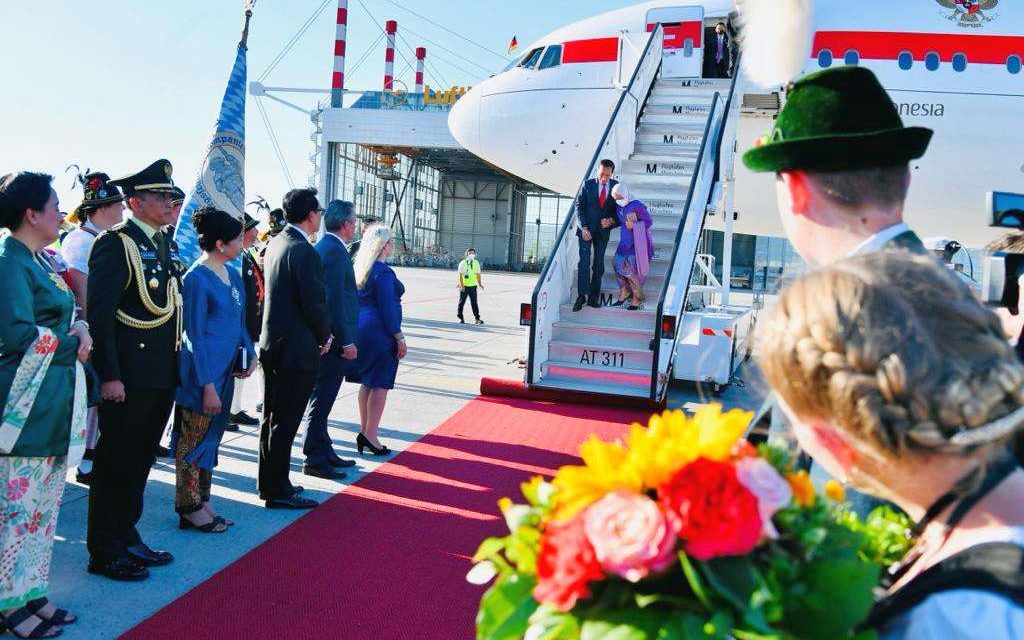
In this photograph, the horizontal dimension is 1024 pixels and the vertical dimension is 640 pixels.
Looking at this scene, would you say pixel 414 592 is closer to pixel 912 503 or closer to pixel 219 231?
pixel 219 231

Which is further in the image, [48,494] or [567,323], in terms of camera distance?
[567,323]

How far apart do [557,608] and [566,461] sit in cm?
447

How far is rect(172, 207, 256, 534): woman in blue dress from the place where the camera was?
3705 millimetres

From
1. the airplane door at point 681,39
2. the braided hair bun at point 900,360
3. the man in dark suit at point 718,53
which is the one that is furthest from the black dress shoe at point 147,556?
the man in dark suit at point 718,53

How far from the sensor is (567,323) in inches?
304

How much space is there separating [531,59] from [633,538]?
11435 mm

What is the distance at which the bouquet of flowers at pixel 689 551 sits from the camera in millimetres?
829

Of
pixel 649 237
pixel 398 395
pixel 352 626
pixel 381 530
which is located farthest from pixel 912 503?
pixel 649 237

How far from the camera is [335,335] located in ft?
15.6

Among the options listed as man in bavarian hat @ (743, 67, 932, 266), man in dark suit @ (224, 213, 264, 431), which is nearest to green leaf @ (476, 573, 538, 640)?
man in bavarian hat @ (743, 67, 932, 266)

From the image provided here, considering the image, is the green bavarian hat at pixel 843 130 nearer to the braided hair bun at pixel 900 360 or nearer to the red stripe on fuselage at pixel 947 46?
the braided hair bun at pixel 900 360

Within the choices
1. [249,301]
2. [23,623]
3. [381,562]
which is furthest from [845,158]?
[249,301]

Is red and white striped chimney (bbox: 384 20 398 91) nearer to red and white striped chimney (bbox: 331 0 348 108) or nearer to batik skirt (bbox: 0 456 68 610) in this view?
red and white striped chimney (bbox: 331 0 348 108)

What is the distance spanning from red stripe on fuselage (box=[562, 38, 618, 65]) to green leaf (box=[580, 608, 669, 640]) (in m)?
10.6
